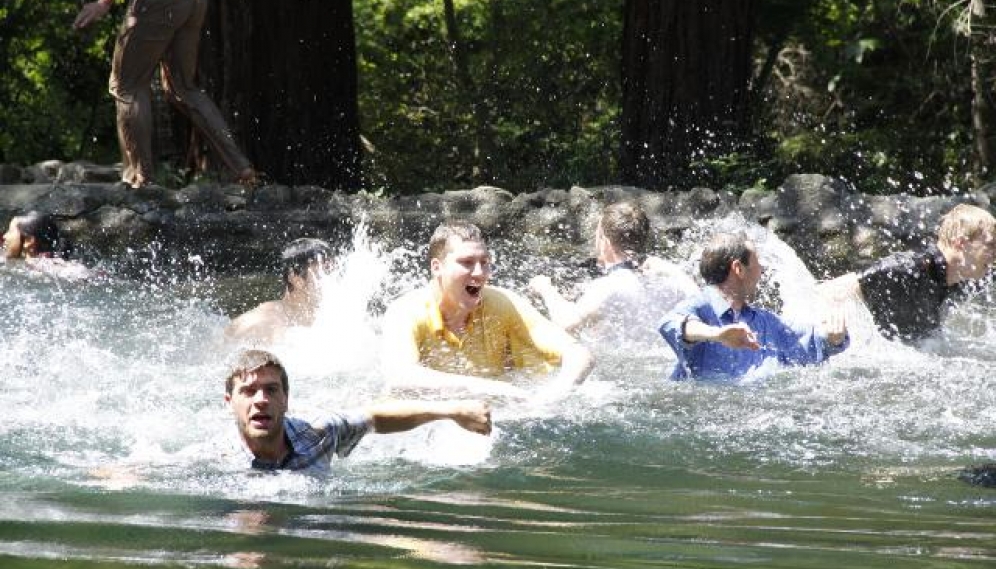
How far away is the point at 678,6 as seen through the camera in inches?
559

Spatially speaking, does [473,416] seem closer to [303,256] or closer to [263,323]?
[303,256]

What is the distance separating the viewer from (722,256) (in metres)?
8.59

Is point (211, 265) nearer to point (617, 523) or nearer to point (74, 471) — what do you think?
point (74, 471)

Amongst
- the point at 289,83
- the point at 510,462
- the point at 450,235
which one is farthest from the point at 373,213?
the point at 510,462

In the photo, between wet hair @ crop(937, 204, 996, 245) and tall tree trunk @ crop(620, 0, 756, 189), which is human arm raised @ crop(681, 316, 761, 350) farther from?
tall tree trunk @ crop(620, 0, 756, 189)

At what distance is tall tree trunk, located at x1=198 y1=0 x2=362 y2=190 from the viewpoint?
1453 cm

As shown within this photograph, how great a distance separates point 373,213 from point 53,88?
26.5 ft

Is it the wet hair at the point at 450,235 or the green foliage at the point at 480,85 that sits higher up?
the green foliage at the point at 480,85

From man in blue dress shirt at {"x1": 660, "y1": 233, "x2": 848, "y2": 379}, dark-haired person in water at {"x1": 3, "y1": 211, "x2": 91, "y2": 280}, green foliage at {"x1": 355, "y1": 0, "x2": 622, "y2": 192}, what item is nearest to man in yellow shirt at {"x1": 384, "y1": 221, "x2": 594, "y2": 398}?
man in blue dress shirt at {"x1": 660, "y1": 233, "x2": 848, "y2": 379}

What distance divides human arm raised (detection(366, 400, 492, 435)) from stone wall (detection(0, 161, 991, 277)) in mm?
6027

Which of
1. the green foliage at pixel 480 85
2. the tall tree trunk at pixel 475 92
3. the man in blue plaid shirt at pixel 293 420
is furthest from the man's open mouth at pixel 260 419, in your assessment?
the tall tree trunk at pixel 475 92

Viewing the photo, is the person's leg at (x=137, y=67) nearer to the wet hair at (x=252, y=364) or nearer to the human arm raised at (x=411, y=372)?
the human arm raised at (x=411, y=372)

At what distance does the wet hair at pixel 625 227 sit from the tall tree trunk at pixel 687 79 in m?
4.89

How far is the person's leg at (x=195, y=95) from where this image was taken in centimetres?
1334
